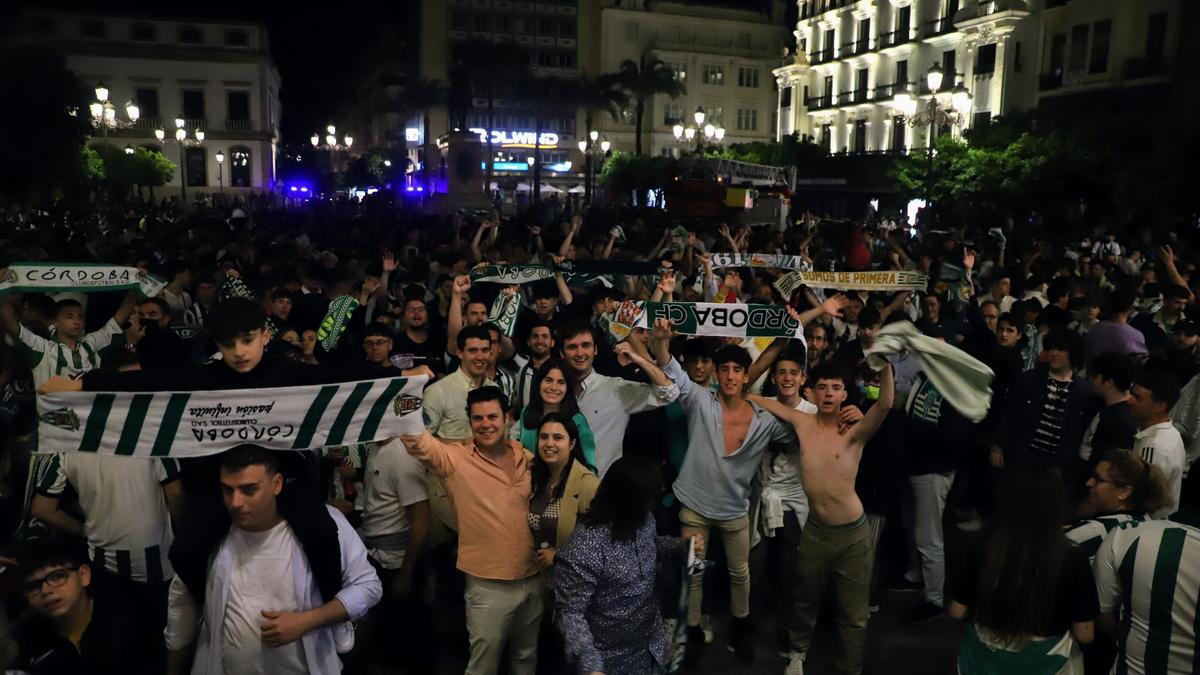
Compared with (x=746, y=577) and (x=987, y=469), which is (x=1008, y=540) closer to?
Answer: (x=746, y=577)

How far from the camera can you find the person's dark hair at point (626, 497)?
388 centimetres

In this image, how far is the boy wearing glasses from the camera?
11.5ft

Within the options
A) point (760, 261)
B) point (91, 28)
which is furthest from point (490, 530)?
point (91, 28)

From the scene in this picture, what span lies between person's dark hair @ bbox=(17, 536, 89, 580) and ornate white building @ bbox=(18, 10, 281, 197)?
6330cm

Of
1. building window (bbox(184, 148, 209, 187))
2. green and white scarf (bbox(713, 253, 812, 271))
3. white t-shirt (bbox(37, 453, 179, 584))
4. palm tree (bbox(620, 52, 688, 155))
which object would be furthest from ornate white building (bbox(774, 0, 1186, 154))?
building window (bbox(184, 148, 209, 187))

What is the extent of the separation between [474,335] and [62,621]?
9.31 feet

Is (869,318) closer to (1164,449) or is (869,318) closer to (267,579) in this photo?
(1164,449)

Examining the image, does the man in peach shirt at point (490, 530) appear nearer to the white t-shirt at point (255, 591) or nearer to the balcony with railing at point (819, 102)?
the white t-shirt at point (255, 591)

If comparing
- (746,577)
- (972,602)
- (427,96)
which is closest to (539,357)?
(746,577)

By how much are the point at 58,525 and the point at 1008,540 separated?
444 cm

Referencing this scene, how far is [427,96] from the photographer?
221ft

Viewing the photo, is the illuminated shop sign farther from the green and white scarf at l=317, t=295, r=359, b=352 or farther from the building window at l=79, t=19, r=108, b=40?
the green and white scarf at l=317, t=295, r=359, b=352

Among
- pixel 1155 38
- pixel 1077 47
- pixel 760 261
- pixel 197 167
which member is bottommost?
pixel 760 261

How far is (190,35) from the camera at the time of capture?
63.2 metres
